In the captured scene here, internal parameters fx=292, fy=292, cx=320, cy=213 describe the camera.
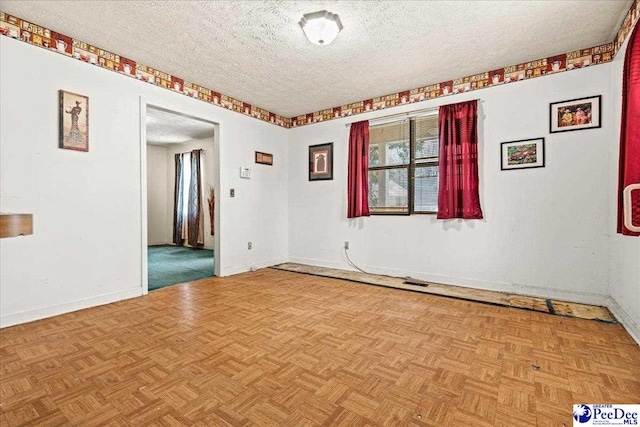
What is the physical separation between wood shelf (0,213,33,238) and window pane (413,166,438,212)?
3921 millimetres

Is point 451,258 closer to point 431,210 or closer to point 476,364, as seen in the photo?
point 431,210

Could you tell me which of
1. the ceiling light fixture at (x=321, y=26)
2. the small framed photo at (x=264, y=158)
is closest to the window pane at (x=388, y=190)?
the small framed photo at (x=264, y=158)

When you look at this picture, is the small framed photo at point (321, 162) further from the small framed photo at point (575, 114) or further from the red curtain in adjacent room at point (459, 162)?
the small framed photo at point (575, 114)

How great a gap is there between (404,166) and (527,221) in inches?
Result: 64.8

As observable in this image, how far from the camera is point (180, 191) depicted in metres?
7.68

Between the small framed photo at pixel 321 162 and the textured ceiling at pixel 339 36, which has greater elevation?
the textured ceiling at pixel 339 36

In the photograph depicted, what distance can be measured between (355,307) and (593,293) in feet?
8.11

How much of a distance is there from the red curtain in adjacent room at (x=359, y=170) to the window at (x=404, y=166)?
87 millimetres

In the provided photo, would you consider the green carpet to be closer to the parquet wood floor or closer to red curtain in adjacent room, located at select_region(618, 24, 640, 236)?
the parquet wood floor

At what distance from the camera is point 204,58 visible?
3.24 m

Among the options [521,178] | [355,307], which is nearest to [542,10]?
[521,178]

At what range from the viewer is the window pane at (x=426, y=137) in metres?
4.00

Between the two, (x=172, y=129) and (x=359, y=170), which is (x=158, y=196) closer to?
(x=172, y=129)

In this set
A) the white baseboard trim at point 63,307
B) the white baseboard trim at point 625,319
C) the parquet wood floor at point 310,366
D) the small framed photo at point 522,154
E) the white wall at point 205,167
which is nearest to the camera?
the parquet wood floor at point 310,366
